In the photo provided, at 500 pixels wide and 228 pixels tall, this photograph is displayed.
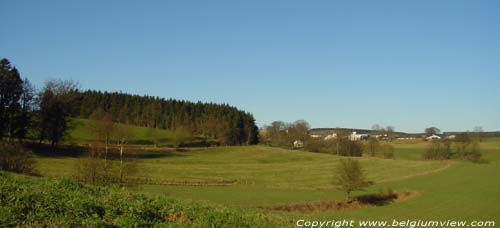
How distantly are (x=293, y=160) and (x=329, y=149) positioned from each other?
29.3 metres

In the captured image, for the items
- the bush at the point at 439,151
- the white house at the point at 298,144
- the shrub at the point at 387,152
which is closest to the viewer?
the bush at the point at 439,151

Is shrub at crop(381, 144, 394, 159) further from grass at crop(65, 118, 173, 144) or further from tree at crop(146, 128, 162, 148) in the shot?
tree at crop(146, 128, 162, 148)

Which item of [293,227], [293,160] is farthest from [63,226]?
[293,160]

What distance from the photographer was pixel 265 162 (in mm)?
97875

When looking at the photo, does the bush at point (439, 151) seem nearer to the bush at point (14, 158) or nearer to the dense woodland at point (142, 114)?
the dense woodland at point (142, 114)

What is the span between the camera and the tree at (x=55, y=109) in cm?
7281

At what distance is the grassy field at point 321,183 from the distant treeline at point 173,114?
37817 millimetres

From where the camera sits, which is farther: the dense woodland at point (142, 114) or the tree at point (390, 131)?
the tree at point (390, 131)

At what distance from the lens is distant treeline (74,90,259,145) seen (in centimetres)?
13912

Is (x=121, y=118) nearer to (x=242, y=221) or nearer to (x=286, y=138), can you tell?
(x=286, y=138)

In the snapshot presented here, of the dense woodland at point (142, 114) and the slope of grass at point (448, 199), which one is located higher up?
the dense woodland at point (142, 114)

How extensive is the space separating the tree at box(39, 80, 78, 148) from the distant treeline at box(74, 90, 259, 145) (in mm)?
59936

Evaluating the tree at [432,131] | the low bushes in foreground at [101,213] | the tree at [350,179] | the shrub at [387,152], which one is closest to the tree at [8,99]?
the tree at [350,179]

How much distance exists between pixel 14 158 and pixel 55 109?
45879 mm
